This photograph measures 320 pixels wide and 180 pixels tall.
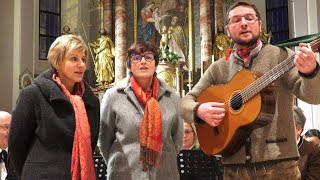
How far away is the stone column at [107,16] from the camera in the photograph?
1495 cm

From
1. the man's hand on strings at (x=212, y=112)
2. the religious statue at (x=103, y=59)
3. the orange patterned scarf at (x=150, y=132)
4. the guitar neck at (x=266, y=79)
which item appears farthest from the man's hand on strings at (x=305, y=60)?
the religious statue at (x=103, y=59)

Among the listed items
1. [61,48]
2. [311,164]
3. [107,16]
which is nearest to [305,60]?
[61,48]

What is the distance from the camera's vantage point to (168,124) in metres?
3.46

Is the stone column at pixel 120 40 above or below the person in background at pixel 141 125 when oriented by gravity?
above

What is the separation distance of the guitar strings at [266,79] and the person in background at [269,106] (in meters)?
0.03

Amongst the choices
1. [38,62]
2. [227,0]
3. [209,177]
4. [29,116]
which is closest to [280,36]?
[227,0]

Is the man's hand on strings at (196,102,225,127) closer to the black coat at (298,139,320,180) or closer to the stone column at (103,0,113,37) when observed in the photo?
the black coat at (298,139,320,180)

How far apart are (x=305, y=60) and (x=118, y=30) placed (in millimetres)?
12588

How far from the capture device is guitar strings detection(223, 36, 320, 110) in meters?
2.40

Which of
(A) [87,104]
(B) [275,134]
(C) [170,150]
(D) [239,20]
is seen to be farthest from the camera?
(C) [170,150]

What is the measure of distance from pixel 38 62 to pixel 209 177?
1241cm

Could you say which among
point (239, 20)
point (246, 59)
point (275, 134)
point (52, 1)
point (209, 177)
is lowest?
point (209, 177)

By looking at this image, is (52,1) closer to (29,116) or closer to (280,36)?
(280,36)

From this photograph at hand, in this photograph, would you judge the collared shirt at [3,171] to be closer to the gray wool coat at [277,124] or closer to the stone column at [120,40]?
the gray wool coat at [277,124]
